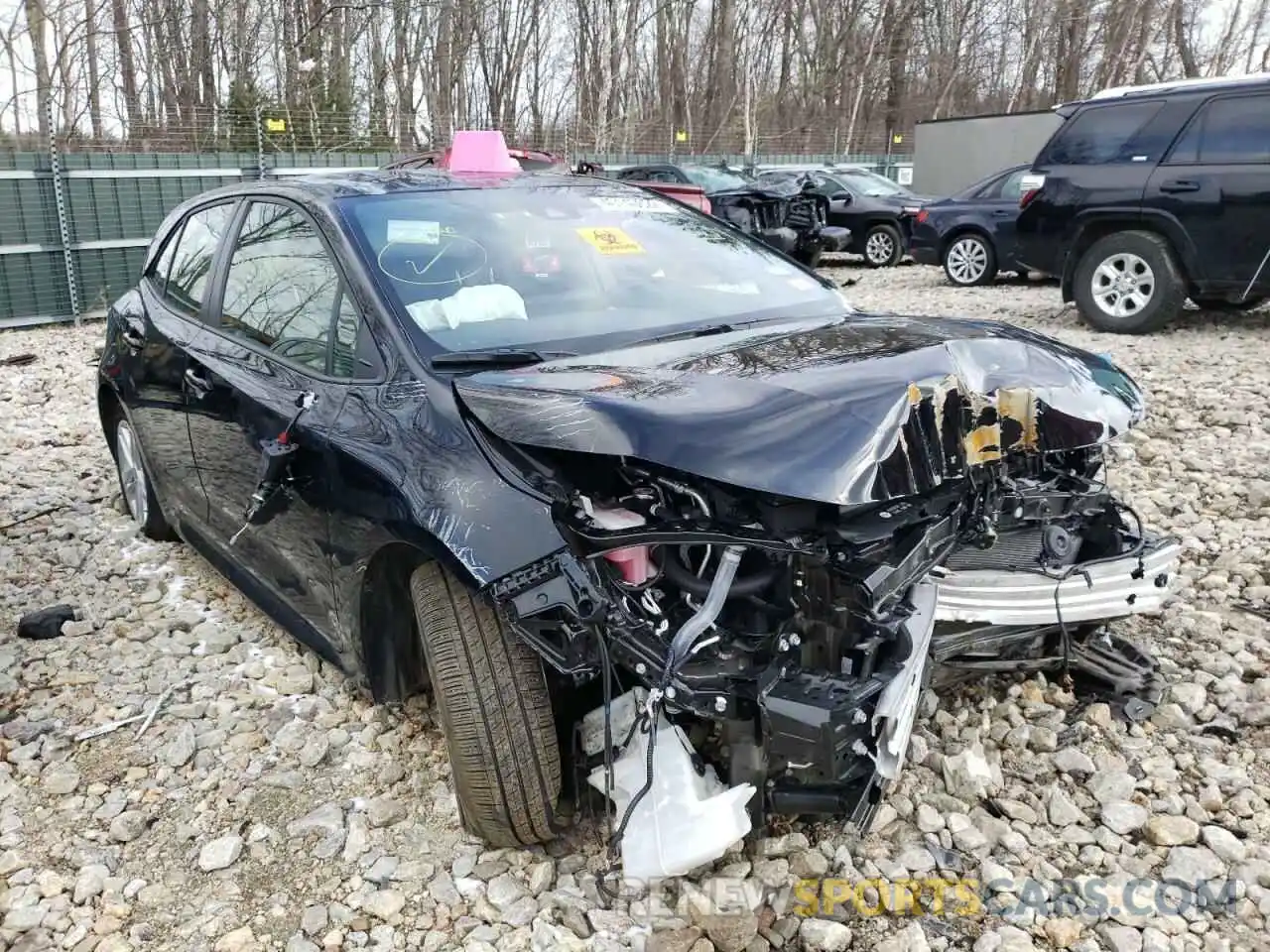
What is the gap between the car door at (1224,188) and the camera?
7219 mm

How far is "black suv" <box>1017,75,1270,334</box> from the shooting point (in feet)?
24.0

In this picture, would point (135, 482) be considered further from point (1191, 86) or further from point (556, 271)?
point (1191, 86)

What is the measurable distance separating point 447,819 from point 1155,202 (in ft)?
23.7

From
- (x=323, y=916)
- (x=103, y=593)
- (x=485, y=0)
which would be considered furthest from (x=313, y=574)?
(x=485, y=0)

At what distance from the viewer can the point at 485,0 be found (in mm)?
28922

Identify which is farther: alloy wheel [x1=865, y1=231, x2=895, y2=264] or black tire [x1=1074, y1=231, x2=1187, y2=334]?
alloy wheel [x1=865, y1=231, x2=895, y2=264]

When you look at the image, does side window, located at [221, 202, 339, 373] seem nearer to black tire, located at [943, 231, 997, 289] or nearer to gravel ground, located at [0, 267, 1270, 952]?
gravel ground, located at [0, 267, 1270, 952]

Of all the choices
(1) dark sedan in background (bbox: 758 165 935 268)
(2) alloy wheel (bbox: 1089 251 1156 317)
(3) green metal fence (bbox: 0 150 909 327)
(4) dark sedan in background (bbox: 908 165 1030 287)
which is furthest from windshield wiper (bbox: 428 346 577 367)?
(1) dark sedan in background (bbox: 758 165 935 268)

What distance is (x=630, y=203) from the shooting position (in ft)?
12.5

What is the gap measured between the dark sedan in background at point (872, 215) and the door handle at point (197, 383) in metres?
12.0

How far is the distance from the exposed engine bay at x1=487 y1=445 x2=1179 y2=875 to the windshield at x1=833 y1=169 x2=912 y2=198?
13584mm

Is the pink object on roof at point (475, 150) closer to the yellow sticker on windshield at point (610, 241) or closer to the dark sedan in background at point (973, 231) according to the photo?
the yellow sticker on windshield at point (610, 241)

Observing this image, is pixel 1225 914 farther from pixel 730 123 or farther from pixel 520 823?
pixel 730 123

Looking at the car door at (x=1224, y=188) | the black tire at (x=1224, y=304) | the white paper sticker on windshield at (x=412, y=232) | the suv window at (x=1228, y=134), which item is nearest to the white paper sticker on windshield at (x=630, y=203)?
the white paper sticker on windshield at (x=412, y=232)
